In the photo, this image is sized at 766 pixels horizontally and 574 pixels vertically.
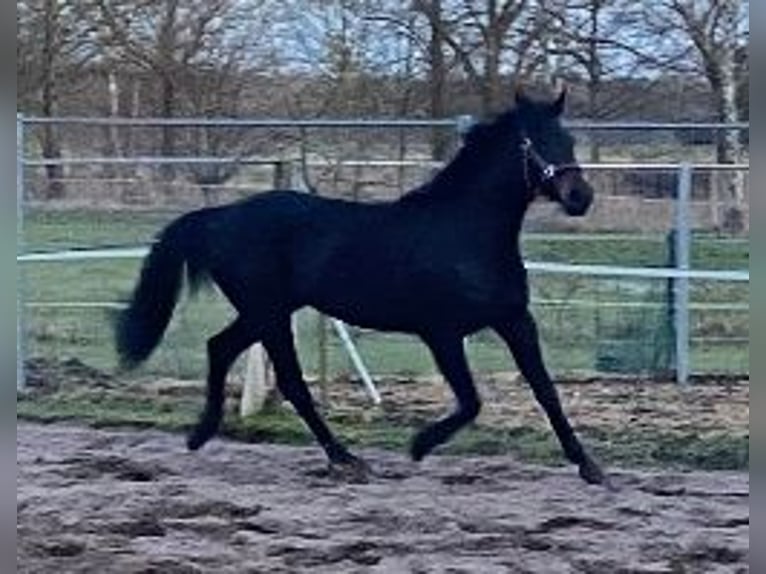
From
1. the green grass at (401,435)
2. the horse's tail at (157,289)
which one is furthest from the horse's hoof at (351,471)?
the horse's tail at (157,289)

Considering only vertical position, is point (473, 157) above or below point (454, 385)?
above

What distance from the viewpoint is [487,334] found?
32.9ft

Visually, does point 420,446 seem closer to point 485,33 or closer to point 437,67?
point 437,67

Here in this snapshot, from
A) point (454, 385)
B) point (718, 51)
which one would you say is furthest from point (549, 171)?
point (718, 51)

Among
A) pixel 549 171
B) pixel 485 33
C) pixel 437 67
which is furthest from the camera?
pixel 485 33

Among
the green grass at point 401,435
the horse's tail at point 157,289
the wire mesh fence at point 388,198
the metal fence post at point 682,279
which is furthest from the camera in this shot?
the wire mesh fence at point 388,198

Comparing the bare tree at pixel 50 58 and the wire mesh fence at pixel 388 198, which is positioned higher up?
the bare tree at pixel 50 58

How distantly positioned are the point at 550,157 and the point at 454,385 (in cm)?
90

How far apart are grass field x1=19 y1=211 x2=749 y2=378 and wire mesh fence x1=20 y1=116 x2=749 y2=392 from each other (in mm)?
12

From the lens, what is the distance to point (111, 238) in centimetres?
1132

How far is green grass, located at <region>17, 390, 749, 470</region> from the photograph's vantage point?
266 inches

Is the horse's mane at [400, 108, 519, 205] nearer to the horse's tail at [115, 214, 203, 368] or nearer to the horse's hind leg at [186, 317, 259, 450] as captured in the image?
the horse's tail at [115, 214, 203, 368]

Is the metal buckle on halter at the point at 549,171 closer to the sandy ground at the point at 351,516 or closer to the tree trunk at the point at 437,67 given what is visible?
the sandy ground at the point at 351,516

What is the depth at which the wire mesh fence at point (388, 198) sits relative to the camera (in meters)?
9.34
